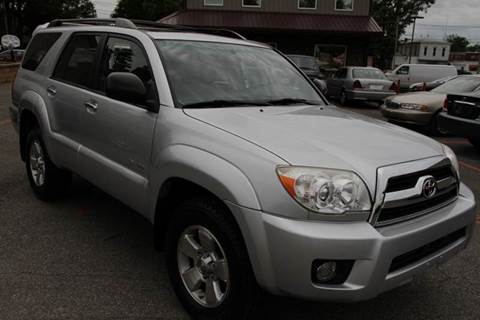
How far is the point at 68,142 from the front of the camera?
168 inches

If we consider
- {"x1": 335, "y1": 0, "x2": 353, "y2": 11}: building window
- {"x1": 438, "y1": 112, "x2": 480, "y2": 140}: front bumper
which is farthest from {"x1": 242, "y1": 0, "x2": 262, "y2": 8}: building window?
{"x1": 438, "y1": 112, "x2": 480, "y2": 140}: front bumper

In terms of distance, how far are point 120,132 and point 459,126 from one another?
663 centimetres

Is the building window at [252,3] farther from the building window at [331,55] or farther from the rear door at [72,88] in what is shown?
the rear door at [72,88]

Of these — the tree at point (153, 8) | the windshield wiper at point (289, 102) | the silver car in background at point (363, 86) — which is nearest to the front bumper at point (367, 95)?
the silver car in background at point (363, 86)

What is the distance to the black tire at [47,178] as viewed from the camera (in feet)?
15.8

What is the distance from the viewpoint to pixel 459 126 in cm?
828

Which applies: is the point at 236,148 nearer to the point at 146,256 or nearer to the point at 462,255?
the point at 146,256

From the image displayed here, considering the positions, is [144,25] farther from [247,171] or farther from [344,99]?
[344,99]

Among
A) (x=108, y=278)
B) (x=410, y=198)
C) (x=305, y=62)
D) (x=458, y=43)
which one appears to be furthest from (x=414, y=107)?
(x=458, y=43)

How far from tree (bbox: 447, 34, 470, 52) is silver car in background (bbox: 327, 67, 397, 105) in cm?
12529

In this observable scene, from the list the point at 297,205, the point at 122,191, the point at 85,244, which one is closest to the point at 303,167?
the point at 297,205

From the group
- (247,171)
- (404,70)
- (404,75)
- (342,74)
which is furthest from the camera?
(404,70)

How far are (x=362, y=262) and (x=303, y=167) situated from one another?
543mm

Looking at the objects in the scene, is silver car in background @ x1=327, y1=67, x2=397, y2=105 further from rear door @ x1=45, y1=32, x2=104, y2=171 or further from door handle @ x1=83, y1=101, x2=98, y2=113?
door handle @ x1=83, y1=101, x2=98, y2=113
